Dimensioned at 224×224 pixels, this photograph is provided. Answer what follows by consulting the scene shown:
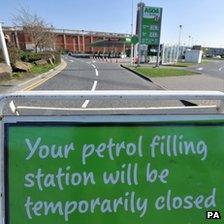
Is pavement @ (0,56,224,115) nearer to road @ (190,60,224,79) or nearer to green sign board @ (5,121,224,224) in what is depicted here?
green sign board @ (5,121,224,224)

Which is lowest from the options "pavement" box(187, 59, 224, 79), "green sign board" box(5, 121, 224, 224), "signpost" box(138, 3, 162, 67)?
"pavement" box(187, 59, 224, 79)

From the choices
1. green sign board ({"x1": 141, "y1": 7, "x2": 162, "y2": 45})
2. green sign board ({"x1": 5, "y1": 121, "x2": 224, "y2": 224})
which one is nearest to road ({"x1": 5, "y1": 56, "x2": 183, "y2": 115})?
green sign board ({"x1": 5, "y1": 121, "x2": 224, "y2": 224})

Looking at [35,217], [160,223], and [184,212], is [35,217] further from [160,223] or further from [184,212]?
[184,212]

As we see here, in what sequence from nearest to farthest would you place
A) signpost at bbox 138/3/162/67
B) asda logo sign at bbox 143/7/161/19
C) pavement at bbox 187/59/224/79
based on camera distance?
pavement at bbox 187/59/224/79, signpost at bbox 138/3/162/67, asda logo sign at bbox 143/7/161/19

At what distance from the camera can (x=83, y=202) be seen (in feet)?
5.97

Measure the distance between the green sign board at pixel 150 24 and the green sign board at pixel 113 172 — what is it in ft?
104

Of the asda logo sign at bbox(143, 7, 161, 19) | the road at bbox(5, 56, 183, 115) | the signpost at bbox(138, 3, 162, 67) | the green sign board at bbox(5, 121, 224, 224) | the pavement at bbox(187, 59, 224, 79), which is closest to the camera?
the green sign board at bbox(5, 121, 224, 224)

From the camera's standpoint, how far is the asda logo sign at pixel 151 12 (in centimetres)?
3247

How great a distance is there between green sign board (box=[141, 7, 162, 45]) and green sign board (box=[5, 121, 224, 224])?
31.7m

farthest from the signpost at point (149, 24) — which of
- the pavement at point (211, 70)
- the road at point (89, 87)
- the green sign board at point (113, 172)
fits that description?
the green sign board at point (113, 172)

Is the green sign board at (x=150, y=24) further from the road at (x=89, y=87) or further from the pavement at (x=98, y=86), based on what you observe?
the pavement at (x=98, y=86)

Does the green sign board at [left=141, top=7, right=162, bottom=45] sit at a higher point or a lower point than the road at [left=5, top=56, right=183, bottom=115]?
higher

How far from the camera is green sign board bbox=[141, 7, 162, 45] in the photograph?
106ft

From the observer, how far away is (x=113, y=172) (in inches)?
71.6
